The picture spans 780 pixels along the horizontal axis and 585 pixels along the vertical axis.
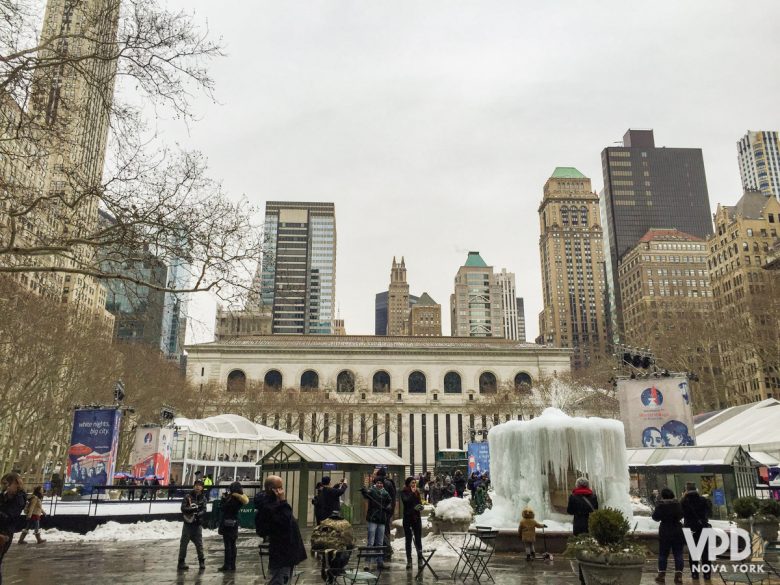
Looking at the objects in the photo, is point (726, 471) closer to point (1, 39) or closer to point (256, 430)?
point (1, 39)

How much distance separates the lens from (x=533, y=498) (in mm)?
15617

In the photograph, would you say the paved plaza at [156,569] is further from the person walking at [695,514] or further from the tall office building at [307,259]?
the tall office building at [307,259]

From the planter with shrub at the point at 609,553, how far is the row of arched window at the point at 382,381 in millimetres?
67130

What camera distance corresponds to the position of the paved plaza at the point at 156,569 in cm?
1054

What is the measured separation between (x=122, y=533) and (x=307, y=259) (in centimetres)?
15320

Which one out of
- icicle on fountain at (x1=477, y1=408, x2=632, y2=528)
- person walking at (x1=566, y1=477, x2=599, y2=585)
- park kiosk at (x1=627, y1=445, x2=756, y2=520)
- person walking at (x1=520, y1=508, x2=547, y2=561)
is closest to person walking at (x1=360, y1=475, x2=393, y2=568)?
person walking at (x1=520, y1=508, x2=547, y2=561)

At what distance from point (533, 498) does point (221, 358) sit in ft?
213

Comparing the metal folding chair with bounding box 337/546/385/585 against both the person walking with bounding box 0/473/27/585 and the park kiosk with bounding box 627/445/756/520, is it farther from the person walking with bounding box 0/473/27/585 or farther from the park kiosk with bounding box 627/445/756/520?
the park kiosk with bounding box 627/445/756/520

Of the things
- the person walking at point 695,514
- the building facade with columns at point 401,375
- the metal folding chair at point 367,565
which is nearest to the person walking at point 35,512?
the metal folding chair at point 367,565

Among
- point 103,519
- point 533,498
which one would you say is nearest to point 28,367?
point 103,519

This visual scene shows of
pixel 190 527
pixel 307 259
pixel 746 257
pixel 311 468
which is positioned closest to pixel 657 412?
pixel 311 468

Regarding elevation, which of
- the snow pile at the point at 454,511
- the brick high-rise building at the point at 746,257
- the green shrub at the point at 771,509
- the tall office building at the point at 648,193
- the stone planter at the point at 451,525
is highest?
the tall office building at the point at 648,193

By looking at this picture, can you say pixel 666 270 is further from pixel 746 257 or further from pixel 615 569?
pixel 615 569

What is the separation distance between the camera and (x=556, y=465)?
50.7 ft
